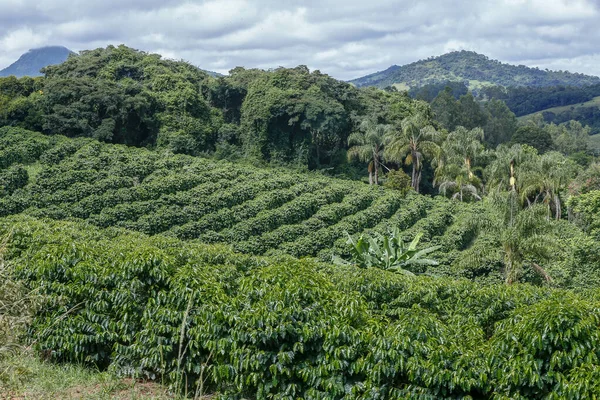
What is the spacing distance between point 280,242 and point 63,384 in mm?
18364

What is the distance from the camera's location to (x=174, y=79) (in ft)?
136

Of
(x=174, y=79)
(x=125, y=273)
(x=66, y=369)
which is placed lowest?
(x=66, y=369)

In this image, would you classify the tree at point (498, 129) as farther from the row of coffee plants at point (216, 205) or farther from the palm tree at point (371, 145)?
the row of coffee plants at point (216, 205)

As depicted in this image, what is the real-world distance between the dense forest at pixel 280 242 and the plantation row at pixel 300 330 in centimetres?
3

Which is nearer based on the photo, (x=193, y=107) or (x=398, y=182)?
(x=398, y=182)

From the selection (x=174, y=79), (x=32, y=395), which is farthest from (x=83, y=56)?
(x=32, y=395)

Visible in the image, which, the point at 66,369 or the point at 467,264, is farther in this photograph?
the point at 467,264

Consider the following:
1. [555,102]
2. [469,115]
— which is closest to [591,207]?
[469,115]

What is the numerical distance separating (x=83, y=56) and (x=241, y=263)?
38345 millimetres

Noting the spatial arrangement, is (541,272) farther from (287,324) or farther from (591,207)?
(287,324)

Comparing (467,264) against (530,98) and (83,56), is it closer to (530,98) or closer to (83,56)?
(83,56)

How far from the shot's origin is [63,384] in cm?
702

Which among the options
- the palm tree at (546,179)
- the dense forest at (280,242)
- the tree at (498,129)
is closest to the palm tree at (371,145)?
the dense forest at (280,242)

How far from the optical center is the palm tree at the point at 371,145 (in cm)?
4031
